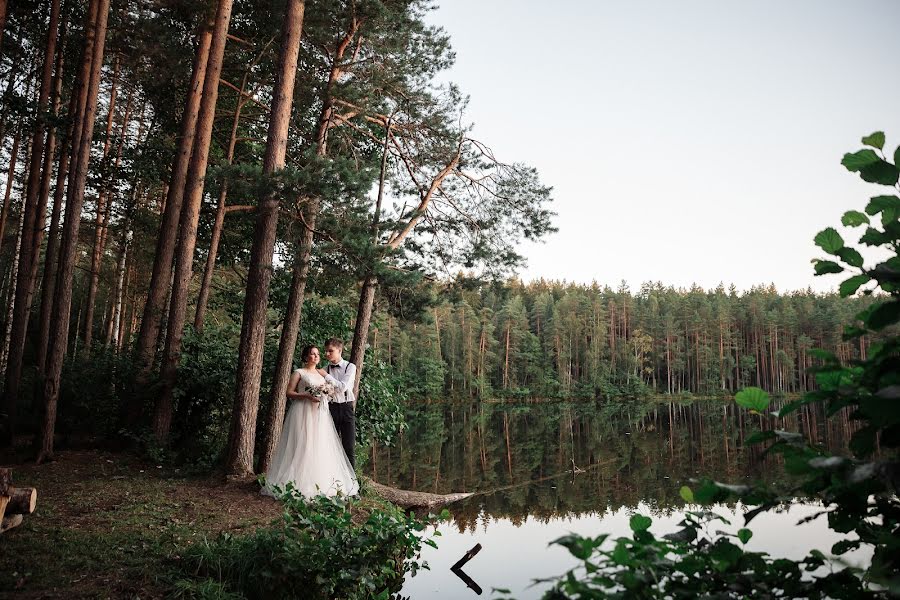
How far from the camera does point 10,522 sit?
488 centimetres

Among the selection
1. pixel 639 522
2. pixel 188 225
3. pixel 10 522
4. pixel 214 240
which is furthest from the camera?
pixel 214 240

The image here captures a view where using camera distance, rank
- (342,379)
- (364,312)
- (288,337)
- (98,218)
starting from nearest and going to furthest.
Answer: (342,379) → (288,337) → (364,312) → (98,218)

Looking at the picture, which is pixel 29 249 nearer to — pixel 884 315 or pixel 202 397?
pixel 202 397

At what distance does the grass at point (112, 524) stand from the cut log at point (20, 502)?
181 mm

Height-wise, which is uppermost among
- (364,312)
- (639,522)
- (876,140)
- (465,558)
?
(364,312)

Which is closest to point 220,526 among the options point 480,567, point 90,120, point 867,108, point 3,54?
point 480,567

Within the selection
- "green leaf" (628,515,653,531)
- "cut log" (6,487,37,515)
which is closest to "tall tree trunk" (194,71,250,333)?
"cut log" (6,487,37,515)

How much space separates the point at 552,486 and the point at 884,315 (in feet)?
42.2

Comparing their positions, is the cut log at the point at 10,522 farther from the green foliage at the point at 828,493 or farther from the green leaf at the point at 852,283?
the green leaf at the point at 852,283

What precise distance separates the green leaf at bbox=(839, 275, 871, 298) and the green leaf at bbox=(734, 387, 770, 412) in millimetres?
343

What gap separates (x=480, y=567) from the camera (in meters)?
7.64

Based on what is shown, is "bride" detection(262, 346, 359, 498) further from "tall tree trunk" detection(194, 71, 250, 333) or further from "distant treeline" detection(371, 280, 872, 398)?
"distant treeline" detection(371, 280, 872, 398)

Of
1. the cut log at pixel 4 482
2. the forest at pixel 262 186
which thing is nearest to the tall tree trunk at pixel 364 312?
the forest at pixel 262 186

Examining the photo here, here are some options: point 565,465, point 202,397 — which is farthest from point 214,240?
point 565,465
